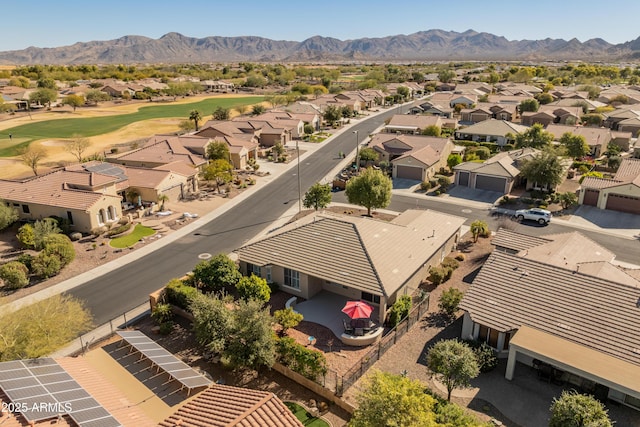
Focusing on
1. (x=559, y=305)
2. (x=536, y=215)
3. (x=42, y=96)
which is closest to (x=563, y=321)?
(x=559, y=305)

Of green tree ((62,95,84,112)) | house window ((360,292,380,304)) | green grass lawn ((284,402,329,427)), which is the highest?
green tree ((62,95,84,112))

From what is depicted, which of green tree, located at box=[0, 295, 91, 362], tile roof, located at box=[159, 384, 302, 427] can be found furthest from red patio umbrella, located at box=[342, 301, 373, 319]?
green tree, located at box=[0, 295, 91, 362]

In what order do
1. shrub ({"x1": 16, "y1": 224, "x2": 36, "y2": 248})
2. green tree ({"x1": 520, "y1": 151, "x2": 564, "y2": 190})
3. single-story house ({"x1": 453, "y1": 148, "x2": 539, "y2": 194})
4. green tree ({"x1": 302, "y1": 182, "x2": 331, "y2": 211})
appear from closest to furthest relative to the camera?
shrub ({"x1": 16, "y1": 224, "x2": 36, "y2": 248}) < green tree ({"x1": 302, "y1": 182, "x2": 331, "y2": 211}) < green tree ({"x1": 520, "y1": 151, "x2": 564, "y2": 190}) < single-story house ({"x1": 453, "y1": 148, "x2": 539, "y2": 194})

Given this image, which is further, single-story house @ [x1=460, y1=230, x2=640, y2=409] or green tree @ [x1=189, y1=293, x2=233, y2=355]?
green tree @ [x1=189, y1=293, x2=233, y2=355]

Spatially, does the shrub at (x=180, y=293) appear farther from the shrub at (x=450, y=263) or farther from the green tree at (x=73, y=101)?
the green tree at (x=73, y=101)

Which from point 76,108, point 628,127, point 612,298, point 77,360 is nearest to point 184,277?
point 77,360

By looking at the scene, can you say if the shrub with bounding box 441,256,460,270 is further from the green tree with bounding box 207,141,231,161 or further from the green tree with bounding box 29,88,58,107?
the green tree with bounding box 29,88,58,107

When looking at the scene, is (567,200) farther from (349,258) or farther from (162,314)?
(162,314)
